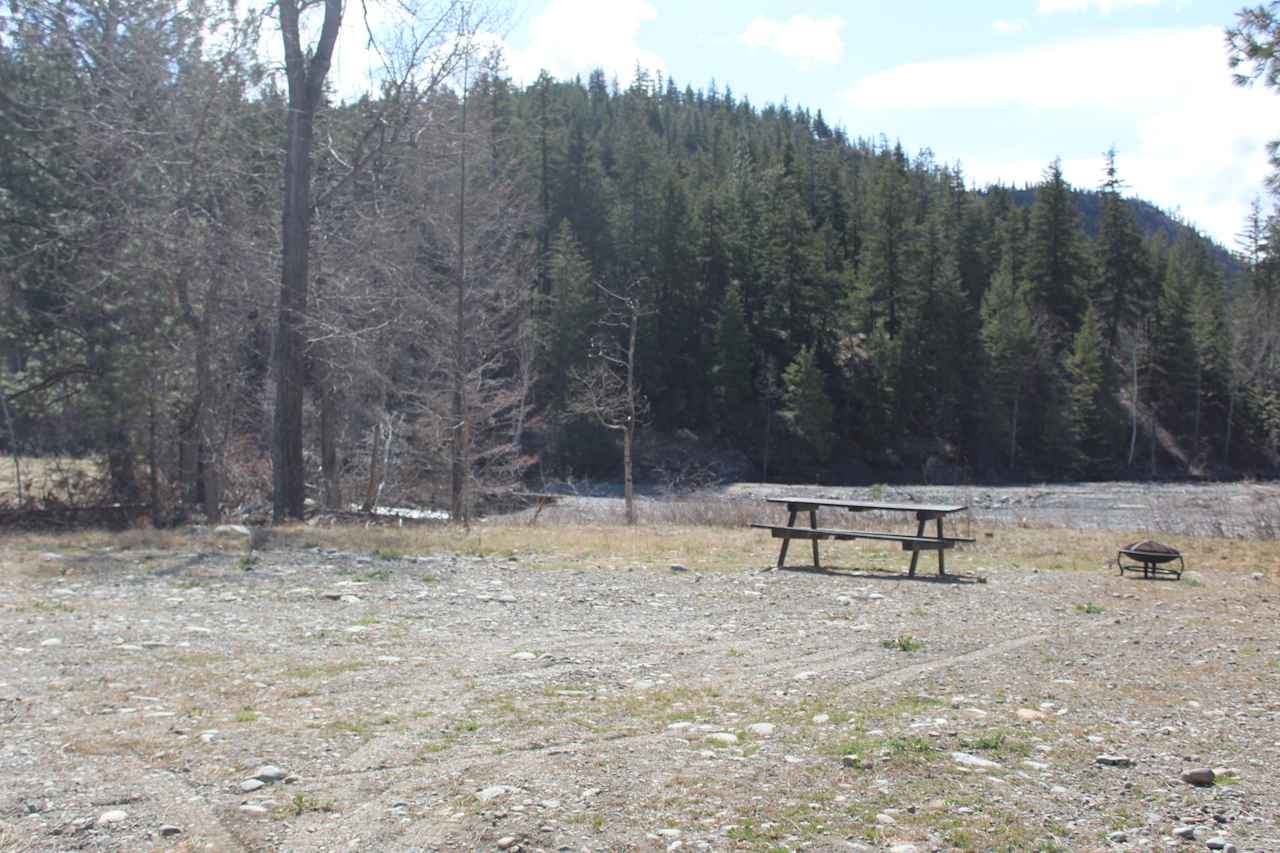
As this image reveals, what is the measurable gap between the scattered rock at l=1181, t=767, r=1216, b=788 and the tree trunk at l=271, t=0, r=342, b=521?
548 inches

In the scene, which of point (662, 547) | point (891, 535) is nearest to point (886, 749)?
point (891, 535)

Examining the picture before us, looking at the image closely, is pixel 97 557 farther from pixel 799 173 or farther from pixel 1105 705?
pixel 799 173

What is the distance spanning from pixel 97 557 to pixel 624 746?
8227 mm

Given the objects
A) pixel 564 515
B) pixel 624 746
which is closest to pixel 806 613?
pixel 624 746

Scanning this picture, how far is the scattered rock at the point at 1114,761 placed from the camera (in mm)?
4953

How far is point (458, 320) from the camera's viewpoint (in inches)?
849

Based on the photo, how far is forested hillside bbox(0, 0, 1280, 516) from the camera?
17.4 m

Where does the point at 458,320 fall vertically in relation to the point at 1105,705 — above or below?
above

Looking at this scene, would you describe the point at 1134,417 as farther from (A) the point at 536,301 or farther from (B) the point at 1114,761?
(B) the point at 1114,761

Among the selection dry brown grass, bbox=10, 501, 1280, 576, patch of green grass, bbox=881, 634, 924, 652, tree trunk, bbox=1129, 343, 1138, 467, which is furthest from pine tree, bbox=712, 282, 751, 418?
patch of green grass, bbox=881, 634, 924, 652

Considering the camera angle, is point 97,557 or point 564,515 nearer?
point 97,557

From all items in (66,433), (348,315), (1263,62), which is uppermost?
(1263,62)

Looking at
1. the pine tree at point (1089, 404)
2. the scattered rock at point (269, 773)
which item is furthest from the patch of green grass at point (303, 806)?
the pine tree at point (1089, 404)

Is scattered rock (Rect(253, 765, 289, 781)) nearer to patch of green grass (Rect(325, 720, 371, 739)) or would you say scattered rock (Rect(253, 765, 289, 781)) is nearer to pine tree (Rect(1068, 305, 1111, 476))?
patch of green grass (Rect(325, 720, 371, 739))
